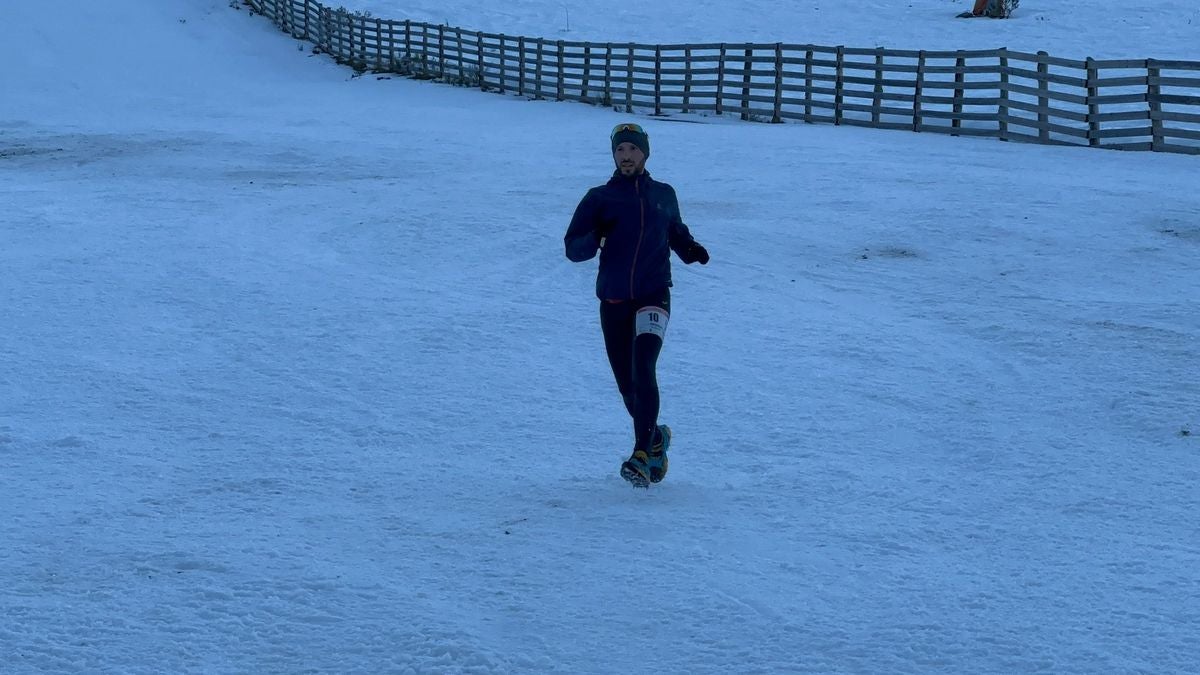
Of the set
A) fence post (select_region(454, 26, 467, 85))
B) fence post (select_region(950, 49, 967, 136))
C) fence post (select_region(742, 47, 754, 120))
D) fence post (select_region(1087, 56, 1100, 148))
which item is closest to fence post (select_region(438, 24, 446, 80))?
fence post (select_region(454, 26, 467, 85))

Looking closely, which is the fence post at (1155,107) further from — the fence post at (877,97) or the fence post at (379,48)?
the fence post at (379,48)

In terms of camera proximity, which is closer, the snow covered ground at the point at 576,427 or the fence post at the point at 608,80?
the snow covered ground at the point at 576,427

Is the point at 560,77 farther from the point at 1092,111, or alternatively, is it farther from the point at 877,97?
the point at 1092,111

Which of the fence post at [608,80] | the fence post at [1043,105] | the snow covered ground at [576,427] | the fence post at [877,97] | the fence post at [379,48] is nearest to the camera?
the snow covered ground at [576,427]

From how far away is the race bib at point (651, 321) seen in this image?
557 cm

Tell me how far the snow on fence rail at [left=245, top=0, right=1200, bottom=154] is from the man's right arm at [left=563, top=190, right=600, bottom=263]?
1441cm

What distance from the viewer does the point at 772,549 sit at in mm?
5145

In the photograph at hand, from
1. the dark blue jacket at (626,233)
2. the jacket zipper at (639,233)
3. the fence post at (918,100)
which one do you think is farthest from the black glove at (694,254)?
the fence post at (918,100)

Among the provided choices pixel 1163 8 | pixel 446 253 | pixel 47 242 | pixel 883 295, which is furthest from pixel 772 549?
pixel 1163 8

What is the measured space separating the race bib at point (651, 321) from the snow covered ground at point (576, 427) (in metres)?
0.74

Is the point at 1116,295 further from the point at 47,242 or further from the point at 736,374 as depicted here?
the point at 47,242

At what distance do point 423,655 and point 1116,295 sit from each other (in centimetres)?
722

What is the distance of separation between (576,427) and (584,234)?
162 centimetres

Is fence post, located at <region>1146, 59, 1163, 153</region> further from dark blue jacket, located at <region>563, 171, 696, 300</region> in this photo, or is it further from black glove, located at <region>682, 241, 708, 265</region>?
dark blue jacket, located at <region>563, 171, 696, 300</region>
